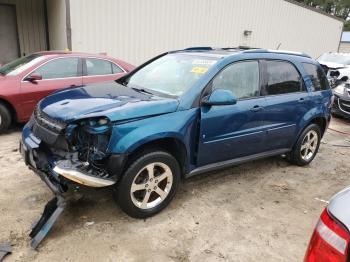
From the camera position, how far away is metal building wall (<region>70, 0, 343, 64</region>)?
31.4 ft

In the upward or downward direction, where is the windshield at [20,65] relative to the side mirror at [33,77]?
upward

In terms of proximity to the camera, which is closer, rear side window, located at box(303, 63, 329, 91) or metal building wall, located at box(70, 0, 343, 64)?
rear side window, located at box(303, 63, 329, 91)

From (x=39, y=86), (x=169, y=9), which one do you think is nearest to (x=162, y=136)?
(x=39, y=86)

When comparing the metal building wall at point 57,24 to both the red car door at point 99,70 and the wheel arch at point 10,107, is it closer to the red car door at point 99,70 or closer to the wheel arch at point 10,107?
the red car door at point 99,70

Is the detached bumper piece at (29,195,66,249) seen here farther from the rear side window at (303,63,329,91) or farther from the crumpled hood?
the rear side window at (303,63,329,91)

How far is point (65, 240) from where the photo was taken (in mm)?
3082

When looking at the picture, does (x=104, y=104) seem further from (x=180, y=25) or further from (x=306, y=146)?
(x=180, y=25)

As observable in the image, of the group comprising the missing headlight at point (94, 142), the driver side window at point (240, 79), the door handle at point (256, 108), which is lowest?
the missing headlight at point (94, 142)

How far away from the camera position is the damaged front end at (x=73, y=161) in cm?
298

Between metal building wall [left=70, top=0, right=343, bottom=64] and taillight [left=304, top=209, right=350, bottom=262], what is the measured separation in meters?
8.80

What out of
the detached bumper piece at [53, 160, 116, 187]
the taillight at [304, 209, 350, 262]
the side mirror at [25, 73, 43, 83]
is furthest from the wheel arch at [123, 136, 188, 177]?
the side mirror at [25, 73, 43, 83]

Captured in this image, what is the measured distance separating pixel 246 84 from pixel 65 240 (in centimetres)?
264

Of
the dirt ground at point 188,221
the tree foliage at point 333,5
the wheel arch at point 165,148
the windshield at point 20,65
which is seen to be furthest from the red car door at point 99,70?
the tree foliage at point 333,5

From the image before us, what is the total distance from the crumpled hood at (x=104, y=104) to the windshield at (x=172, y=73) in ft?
0.84
